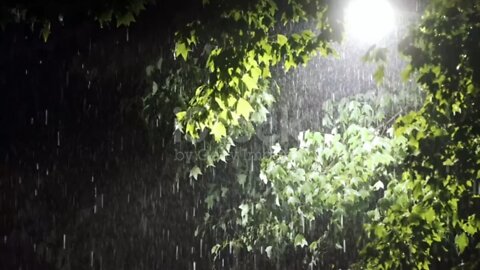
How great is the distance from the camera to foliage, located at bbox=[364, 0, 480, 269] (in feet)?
9.80

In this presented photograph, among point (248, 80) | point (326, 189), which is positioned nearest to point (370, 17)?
point (248, 80)

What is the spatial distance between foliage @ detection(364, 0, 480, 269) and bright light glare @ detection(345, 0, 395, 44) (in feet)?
1.62

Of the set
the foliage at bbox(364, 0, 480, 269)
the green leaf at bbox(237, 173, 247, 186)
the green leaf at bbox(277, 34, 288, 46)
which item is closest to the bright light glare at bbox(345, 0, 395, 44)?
the green leaf at bbox(277, 34, 288, 46)

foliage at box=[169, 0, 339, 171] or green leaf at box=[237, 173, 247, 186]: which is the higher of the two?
foliage at box=[169, 0, 339, 171]

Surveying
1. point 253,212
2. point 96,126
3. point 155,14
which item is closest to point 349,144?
point 253,212

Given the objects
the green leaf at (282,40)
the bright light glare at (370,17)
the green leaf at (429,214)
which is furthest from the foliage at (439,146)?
the green leaf at (282,40)

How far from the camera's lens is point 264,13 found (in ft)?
11.2

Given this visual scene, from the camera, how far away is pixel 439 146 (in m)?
3.27

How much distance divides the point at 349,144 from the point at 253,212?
1355mm

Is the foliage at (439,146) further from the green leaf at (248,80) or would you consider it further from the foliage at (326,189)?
the foliage at (326,189)

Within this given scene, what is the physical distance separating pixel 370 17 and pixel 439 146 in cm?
111

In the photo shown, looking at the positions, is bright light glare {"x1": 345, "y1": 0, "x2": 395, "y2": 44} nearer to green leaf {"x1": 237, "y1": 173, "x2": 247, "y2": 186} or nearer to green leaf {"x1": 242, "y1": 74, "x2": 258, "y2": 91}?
green leaf {"x1": 242, "y1": 74, "x2": 258, "y2": 91}

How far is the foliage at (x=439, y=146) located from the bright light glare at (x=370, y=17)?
0.49 meters

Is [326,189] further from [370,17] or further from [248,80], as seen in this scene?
[248,80]
